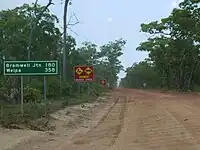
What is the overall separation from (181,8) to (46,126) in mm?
40320

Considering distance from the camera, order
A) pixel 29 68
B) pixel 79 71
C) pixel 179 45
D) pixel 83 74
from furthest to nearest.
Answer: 1. pixel 179 45
2. pixel 79 71
3. pixel 83 74
4. pixel 29 68

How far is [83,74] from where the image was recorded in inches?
1246

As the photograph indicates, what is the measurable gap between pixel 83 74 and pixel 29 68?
1354 centimetres

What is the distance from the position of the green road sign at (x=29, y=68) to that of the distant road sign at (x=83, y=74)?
521 inches

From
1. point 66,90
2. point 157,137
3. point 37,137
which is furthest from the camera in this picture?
point 66,90

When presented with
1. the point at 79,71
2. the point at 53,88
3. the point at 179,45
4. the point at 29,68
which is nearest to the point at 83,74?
the point at 79,71

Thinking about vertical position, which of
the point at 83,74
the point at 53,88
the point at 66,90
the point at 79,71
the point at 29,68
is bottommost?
the point at 66,90

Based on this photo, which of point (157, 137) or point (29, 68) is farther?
point (29, 68)

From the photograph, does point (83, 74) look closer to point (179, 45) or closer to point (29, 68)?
point (29, 68)

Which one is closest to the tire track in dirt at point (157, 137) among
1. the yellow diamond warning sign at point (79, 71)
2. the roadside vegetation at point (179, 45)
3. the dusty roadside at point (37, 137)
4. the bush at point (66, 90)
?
the dusty roadside at point (37, 137)

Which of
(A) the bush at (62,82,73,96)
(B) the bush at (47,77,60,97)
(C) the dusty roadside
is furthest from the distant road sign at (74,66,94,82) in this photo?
(C) the dusty roadside

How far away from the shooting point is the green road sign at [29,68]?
18047 millimetres

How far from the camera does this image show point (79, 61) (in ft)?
213

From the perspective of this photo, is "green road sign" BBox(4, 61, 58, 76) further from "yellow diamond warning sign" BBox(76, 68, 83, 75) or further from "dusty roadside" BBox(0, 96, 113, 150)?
"yellow diamond warning sign" BBox(76, 68, 83, 75)
